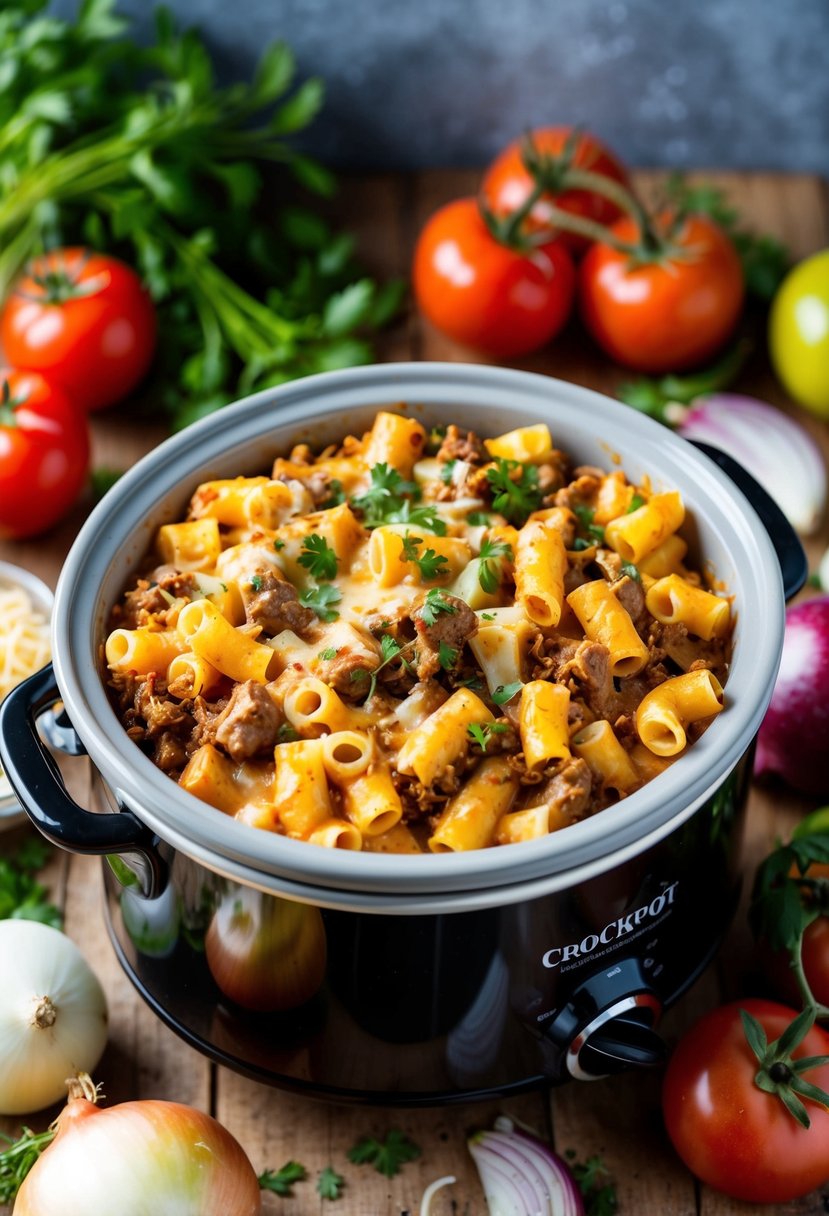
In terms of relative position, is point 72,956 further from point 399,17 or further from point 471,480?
point 399,17

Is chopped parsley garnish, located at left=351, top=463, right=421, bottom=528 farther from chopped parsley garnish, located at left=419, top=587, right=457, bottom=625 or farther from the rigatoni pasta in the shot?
chopped parsley garnish, located at left=419, top=587, right=457, bottom=625

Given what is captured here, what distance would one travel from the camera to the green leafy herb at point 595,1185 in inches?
92.1

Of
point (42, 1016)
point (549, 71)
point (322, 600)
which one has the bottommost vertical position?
point (42, 1016)

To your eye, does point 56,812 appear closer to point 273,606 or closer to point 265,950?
point 265,950

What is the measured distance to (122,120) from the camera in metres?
3.92

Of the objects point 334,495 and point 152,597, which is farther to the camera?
point 334,495

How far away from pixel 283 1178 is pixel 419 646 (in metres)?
0.94

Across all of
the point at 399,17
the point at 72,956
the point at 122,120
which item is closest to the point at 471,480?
the point at 72,956

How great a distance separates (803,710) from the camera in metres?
2.89

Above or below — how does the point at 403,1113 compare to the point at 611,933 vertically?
below

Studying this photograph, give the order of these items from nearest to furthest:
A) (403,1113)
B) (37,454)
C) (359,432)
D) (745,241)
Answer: (403,1113), (359,432), (37,454), (745,241)

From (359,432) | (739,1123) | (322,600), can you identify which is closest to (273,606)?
(322,600)

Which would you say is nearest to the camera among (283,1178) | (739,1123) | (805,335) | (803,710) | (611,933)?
(611,933)

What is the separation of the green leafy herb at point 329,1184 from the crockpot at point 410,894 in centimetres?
18
